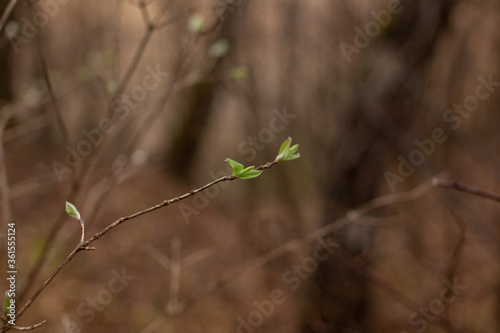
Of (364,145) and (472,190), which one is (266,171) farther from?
(472,190)

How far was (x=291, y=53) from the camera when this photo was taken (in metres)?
4.88

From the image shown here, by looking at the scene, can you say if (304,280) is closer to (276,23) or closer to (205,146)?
(276,23)

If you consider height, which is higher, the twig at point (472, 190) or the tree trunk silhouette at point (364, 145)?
the tree trunk silhouette at point (364, 145)

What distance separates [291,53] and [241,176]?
423 cm

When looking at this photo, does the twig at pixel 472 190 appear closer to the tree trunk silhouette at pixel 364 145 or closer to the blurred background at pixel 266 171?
the blurred background at pixel 266 171

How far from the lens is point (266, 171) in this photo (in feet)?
20.3

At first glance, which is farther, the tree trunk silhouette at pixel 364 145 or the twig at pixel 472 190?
the tree trunk silhouette at pixel 364 145

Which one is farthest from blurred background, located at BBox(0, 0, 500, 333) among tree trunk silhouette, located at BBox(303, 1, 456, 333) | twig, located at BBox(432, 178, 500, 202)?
twig, located at BBox(432, 178, 500, 202)

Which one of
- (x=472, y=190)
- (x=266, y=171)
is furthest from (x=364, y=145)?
(x=266, y=171)

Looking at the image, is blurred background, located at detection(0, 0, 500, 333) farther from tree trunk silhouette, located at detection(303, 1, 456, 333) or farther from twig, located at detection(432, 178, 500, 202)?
twig, located at detection(432, 178, 500, 202)

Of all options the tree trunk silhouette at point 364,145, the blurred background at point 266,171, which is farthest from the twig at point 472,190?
the tree trunk silhouette at point 364,145

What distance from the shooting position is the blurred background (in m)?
2.22

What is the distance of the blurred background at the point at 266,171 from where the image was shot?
2.22 m

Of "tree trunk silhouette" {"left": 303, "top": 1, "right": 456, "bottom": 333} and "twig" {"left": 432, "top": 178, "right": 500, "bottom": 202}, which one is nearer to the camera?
"twig" {"left": 432, "top": 178, "right": 500, "bottom": 202}
